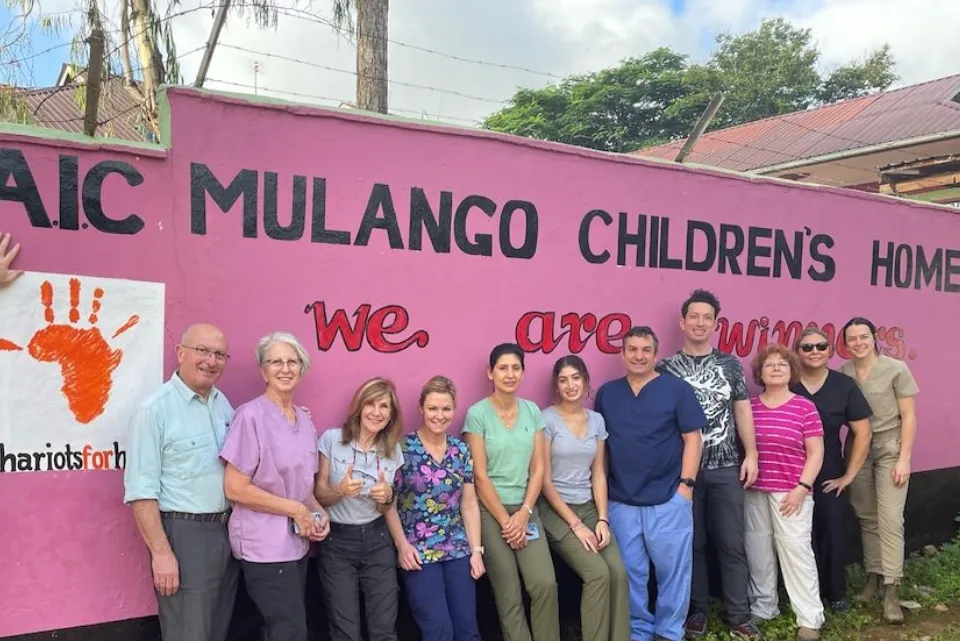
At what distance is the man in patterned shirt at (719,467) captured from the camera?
388 centimetres

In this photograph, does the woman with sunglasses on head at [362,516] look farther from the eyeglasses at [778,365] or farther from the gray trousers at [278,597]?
the eyeglasses at [778,365]

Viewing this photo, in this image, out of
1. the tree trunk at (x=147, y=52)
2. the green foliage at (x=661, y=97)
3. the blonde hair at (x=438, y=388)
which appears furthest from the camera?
the green foliage at (x=661, y=97)

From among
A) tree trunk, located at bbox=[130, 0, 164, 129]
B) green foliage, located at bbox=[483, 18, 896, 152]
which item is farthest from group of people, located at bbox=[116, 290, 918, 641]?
green foliage, located at bbox=[483, 18, 896, 152]

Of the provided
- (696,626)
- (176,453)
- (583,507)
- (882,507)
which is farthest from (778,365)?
(176,453)

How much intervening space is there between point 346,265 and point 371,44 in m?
5.55

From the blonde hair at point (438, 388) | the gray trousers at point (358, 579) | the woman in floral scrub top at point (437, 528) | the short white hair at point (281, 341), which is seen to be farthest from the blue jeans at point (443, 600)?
the short white hair at point (281, 341)

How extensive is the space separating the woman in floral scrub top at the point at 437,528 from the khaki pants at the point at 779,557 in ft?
5.25

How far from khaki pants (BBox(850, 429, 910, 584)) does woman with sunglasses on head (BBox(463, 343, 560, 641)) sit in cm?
212

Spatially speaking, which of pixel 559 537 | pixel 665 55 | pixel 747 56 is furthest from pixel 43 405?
pixel 747 56

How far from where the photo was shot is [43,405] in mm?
2822

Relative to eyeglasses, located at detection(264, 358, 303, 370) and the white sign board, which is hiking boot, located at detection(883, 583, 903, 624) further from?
the white sign board

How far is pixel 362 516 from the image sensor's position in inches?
122

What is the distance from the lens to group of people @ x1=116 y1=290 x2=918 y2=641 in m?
2.75

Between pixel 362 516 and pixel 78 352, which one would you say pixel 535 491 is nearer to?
pixel 362 516
